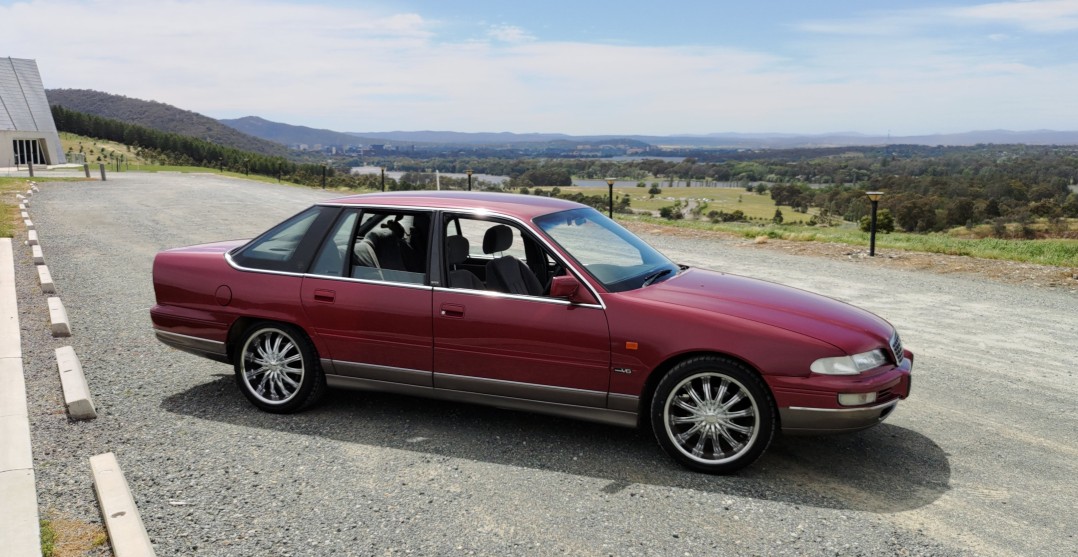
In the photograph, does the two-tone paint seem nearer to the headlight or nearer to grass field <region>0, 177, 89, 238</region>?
the headlight

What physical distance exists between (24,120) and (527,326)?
74.7 metres

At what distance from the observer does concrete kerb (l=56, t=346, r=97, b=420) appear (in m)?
5.50

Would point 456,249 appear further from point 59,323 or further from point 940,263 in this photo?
point 940,263

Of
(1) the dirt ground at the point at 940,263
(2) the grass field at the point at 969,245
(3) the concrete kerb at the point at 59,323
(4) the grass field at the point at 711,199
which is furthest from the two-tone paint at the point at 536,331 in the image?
(4) the grass field at the point at 711,199

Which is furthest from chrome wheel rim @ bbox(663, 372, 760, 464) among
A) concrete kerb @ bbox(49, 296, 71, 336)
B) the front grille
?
concrete kerb @ bbox(49, 296, 71, 336)

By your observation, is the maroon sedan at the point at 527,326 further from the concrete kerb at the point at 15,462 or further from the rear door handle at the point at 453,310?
the concrete kerb at the point at 15,462

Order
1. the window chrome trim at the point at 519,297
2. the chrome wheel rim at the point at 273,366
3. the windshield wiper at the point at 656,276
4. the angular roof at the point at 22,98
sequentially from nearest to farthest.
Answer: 1. the window chrome trim at the point at 519,297
2. the windshield wiper at the point at 656,276
3. the chrome wheel rim at the point at 273,366
4. the angular roof at the point at 22,98

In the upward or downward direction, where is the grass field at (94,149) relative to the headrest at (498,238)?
upward

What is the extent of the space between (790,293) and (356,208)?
3.18 meters

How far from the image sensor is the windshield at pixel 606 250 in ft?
16.4

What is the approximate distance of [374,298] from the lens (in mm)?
5344

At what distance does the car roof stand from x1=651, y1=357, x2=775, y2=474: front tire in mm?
1590

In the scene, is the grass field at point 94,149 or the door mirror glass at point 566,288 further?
the grass field at point 94,149

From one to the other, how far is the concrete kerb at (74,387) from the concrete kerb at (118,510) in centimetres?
110
